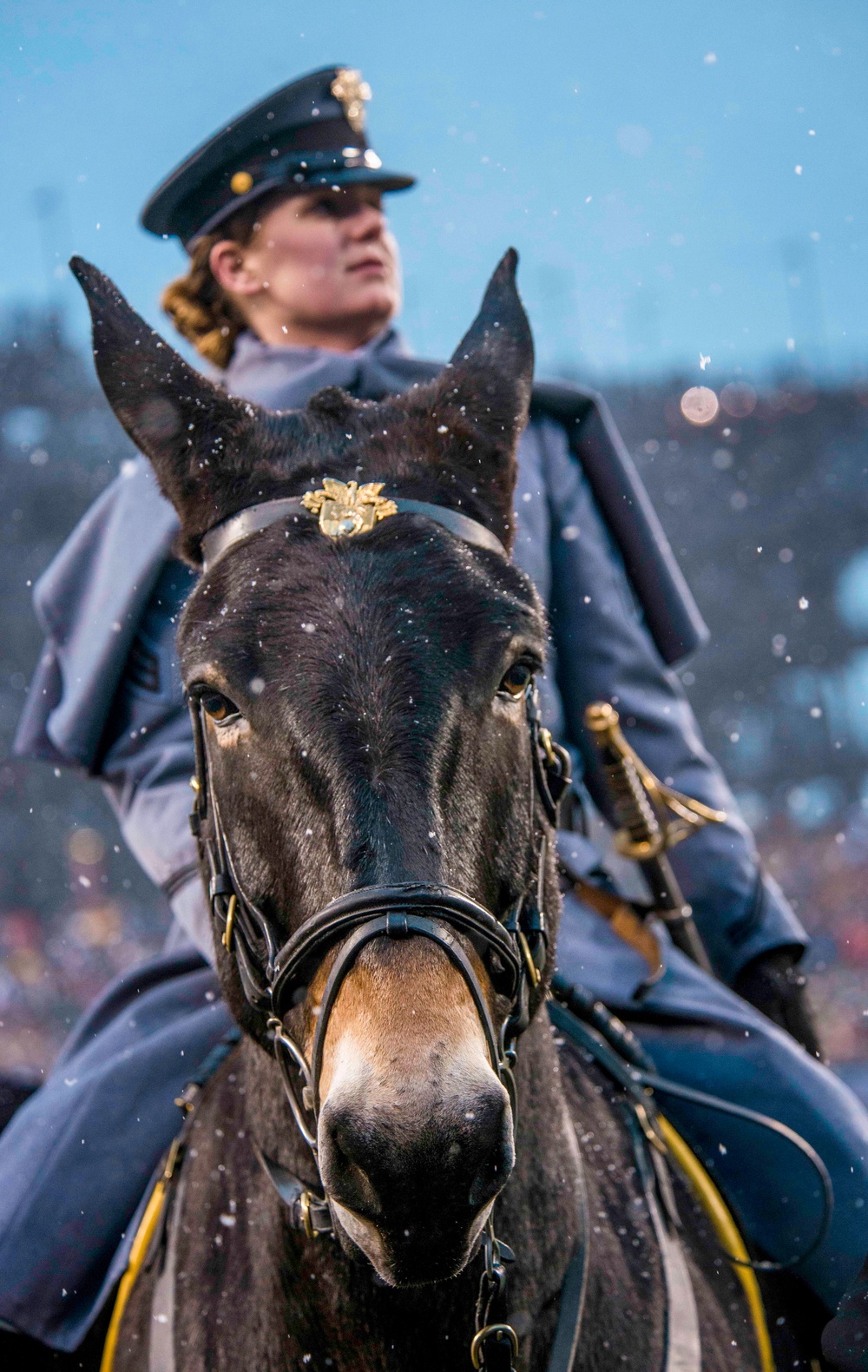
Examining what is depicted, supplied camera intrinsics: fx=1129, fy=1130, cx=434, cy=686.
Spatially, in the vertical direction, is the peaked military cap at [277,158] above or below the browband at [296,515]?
above

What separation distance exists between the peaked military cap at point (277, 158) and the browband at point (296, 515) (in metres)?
1.98

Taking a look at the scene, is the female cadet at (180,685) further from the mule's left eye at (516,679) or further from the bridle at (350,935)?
the mule's left eye at (516,679)

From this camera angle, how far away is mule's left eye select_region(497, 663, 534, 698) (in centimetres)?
191

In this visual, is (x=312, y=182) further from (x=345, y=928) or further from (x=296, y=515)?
(x=345, y=928)

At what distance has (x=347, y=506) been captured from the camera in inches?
75.9

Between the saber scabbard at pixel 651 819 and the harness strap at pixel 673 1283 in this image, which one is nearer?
the harness strap at pixel 673 1283

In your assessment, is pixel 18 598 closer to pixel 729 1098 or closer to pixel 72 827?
pixel 72 827

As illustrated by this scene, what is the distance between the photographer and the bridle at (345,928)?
1.54m

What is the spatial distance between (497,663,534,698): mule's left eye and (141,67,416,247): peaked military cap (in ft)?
7.56

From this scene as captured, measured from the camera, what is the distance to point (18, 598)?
75.9 ft

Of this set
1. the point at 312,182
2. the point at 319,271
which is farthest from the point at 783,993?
the point at 312,182

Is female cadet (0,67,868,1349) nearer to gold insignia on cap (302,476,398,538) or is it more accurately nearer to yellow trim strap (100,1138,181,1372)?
yellow trim strap (100,1138,181,1372)

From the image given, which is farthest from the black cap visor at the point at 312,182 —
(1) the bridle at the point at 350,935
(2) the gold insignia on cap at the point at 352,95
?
(1) the bridle at the point at 350,935

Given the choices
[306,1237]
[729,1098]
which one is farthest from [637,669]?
[306,1237]
